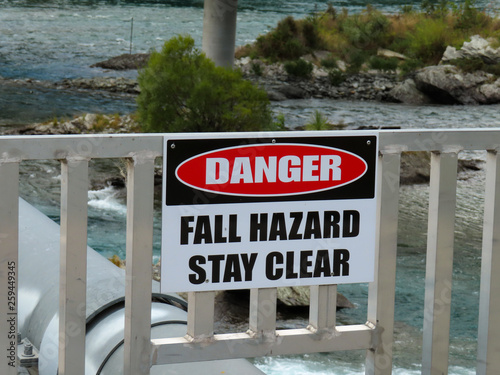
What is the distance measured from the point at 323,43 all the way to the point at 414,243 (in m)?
13.9

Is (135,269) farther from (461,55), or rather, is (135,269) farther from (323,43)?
(323,43)

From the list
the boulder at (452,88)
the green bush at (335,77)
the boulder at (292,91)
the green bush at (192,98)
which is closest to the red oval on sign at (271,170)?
the green bush at (192,98)

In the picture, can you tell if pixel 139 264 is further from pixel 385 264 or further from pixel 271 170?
pixel 385 264

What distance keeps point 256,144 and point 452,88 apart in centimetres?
1654

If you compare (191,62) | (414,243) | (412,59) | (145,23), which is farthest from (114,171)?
(145,23)

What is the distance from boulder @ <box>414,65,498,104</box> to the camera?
56.7 ft

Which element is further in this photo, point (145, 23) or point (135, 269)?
point (145, 23)

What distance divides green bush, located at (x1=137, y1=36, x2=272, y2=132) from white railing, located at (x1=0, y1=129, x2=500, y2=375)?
8.73 meters

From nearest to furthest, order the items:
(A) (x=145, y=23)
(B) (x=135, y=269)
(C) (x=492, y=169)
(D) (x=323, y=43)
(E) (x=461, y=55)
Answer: (B) (x=135, y=269) < (C) (x=492, y=169) < (E) (x=461, y=55) < (D) (x=323, y=43) < (A) (x=145, y=23)

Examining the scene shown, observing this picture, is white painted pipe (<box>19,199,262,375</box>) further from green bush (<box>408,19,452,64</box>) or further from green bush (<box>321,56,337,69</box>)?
green bush (<box>408,19,452,64</box>)

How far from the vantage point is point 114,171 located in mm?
10992

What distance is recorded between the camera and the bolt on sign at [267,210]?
4.39 ft

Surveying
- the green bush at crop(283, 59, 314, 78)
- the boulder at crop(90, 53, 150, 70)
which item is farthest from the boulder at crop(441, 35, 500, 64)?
the boulder at crop(90, 53, 150, 70)

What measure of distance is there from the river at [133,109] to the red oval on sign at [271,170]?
4.26 m
